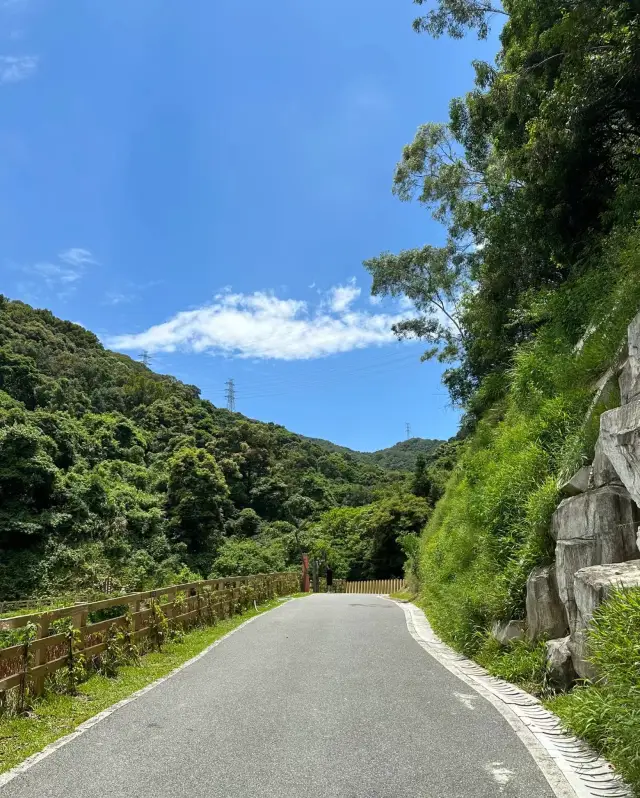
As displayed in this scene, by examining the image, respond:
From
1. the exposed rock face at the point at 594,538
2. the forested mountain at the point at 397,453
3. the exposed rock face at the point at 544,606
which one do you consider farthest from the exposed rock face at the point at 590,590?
the forested mountain at the point at 397,453

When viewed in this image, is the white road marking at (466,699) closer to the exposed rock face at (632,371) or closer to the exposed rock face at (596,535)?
the exposed rock face at (596,535)

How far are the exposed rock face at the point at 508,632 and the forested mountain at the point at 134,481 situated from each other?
22.8 metres

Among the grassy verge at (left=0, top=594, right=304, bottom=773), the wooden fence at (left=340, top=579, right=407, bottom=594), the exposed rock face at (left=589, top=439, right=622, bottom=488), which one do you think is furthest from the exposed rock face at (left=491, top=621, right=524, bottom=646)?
the wooden fence at (left=340, top=579, right=407, bottom=594)

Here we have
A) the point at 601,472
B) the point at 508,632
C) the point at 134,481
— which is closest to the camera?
the point at 601,472

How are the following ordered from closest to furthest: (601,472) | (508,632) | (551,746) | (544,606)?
(551,746)
(601,472)
(544,606)
(508,632)

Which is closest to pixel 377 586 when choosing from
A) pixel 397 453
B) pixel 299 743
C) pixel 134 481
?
pixel 134 481

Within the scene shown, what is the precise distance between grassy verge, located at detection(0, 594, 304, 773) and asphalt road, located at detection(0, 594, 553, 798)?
269 millimetres

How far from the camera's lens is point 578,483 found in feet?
21.0

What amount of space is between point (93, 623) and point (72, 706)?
2.34 meters

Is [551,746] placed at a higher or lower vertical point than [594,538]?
lower

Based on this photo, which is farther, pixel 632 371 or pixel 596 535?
pixel 632 371

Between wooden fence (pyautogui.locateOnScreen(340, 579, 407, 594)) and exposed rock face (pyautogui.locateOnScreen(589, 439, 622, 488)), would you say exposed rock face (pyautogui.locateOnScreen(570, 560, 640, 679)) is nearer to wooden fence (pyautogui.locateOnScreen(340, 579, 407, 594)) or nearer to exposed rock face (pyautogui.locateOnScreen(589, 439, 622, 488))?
exposed rock face (pyautogui.locateOnScreen(589, 439, 622, 488))

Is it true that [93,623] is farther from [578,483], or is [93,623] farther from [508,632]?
[578,483]

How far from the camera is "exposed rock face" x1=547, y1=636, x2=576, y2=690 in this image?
5.35 m
